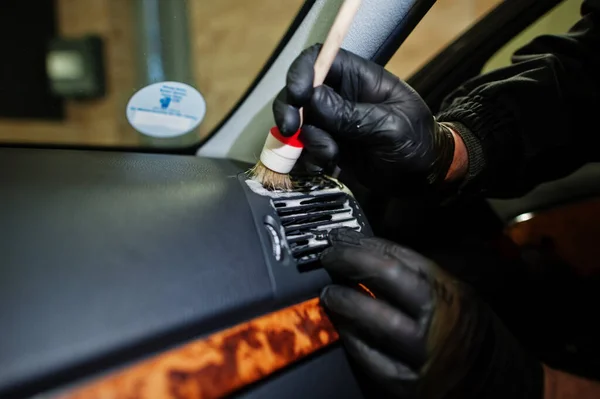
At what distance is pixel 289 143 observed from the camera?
66 cm

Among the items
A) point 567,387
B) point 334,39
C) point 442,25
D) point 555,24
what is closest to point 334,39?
point 334,39

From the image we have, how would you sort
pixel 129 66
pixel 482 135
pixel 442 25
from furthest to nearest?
pixel 442 25 < pixel 129 66 < pixel 482 135

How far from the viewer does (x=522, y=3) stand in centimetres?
112

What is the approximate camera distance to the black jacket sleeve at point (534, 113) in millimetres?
941

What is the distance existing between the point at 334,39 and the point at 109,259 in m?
0.35

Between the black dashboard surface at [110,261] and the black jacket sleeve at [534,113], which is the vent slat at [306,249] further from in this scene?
the black jacket sleeve at [534,113]

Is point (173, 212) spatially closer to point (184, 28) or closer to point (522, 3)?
point (184, 28)

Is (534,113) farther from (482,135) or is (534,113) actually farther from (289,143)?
(289,143)

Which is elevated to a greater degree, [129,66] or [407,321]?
[129,66]

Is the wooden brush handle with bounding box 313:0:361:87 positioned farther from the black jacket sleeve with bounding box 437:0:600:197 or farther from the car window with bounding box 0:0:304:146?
Result: the black jacket sleeve with bounding box 437:0:600:197

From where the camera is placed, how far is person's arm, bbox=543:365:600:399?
2.61ft

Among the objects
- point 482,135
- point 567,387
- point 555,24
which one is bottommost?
point 567,387

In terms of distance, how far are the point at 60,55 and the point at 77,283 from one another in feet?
3.02

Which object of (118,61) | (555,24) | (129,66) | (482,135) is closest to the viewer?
(482,135)
